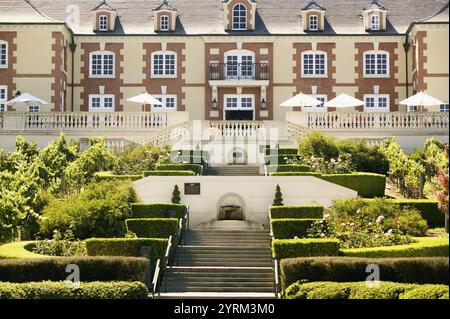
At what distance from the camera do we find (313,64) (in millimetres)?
43906

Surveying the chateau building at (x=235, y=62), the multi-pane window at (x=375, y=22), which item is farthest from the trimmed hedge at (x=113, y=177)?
the multi-pane window at (x=375, y=22)

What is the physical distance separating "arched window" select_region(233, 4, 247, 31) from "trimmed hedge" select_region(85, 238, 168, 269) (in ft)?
80.1

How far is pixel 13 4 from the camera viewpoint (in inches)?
1687

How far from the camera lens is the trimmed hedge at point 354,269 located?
61.9 ft

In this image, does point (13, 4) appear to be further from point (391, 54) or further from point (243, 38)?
point (391, 54)

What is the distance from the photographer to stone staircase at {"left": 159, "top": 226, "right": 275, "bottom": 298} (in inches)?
842

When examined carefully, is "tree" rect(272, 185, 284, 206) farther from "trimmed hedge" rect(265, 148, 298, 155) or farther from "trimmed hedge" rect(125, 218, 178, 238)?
"trimmed hedge" rect(265, 148, 298, 155)

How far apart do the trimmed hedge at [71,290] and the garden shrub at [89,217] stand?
576cm

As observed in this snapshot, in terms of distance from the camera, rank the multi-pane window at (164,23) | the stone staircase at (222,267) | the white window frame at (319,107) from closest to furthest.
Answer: the stone staircase at (222,267) < the white window frame at (319,107) < the multi-pane window at (164,23)

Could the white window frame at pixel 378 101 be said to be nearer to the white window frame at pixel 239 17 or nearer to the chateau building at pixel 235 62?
the chateau building at pixel 235 62

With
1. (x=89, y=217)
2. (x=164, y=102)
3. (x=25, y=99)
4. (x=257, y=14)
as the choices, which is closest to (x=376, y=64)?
(x=257, y=14)

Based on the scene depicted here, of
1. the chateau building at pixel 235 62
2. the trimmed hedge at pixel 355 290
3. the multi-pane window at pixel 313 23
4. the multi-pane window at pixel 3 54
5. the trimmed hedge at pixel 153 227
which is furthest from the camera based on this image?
the multi-pane window at pixel 313 23

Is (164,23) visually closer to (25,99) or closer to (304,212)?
(25,99)
